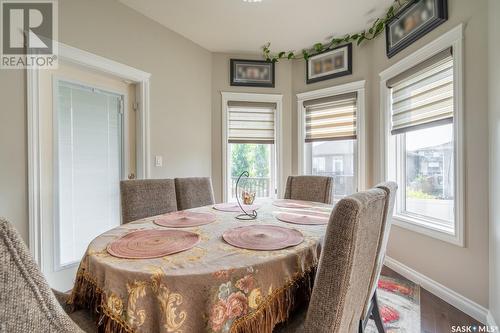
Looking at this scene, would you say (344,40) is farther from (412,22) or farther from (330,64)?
(412,22)

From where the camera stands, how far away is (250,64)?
3.29 metres

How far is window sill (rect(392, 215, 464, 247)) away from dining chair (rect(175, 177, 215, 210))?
6.20ft

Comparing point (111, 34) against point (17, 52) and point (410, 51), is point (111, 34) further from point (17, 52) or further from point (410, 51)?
point (410, 51)

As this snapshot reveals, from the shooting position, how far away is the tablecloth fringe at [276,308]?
2.58 ft

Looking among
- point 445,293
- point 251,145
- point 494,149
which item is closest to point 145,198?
point 251,145

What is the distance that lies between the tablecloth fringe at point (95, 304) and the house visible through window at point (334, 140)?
2.79 metres

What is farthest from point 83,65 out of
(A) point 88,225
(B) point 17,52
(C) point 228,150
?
(C) point 228,150

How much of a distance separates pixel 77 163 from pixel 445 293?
3.23m

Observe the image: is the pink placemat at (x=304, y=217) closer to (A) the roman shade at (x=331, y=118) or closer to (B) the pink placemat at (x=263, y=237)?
(B) the pink placemat at (x=263, y=237)

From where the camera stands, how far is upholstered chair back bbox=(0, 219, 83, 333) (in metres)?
0.47

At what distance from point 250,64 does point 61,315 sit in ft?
10.8

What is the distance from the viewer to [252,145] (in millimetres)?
3434

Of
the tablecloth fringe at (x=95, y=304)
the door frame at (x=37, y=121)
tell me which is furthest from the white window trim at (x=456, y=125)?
the door frame at (x=37, y=121)
